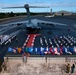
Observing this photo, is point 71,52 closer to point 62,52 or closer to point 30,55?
point 62,52

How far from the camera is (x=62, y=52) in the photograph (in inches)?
1647

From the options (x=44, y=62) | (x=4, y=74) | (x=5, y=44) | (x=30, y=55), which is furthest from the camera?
(x=5, y=44)

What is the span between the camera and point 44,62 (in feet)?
118

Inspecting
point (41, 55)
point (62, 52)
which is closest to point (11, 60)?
point (41, 55)

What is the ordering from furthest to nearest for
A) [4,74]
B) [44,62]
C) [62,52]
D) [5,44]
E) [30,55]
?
[5,44] < [62,52] < [30,55] < [44,62] < [4,74]

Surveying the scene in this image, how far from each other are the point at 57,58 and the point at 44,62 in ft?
9.48

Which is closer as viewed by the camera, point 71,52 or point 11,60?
point 11,60

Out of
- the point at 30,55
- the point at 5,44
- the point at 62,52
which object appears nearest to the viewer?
the point at 30,55

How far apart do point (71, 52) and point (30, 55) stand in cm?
1028

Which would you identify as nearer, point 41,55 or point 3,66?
point 3,66

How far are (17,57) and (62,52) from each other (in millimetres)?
11156

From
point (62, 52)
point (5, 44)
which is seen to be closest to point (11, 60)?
point (62, 52)

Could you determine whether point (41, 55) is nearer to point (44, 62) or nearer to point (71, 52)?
point (44, 62)

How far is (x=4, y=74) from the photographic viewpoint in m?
31.0
